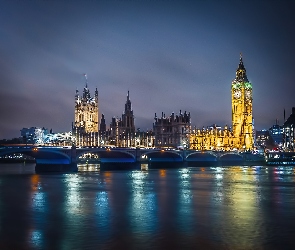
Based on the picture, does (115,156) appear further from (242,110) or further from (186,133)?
(242,110)

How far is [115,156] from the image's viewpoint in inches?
3698

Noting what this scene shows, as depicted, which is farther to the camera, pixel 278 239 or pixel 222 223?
pixel 222 223

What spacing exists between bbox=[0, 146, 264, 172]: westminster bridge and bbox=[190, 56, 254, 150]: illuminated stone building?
66.5 feet

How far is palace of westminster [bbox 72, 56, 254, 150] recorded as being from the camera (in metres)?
150

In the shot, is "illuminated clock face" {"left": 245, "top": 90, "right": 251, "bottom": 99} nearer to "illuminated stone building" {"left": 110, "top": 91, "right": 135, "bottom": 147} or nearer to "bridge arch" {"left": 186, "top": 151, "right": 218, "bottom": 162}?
"illuminated stone building" {"left": 110, "top": 91, "right": 135, "bottom": 147}

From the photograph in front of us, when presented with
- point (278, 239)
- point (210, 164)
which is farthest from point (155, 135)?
point (278, 239)

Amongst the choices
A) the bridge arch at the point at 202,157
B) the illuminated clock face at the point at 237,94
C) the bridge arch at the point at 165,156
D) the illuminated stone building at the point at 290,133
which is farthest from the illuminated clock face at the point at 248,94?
the bridge arch at the point at 165,156

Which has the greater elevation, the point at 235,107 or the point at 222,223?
the point at 235,107

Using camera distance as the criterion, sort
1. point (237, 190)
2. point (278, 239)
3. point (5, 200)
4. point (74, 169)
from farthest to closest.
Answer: point (74, 169) < point (237, 190) < point (5, 200) < point (278, 239)

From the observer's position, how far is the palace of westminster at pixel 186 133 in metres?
150

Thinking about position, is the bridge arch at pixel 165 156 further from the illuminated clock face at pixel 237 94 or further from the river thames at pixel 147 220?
the river thames at pixel 147 220

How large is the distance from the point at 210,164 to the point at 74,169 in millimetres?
43438

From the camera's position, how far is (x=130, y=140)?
6358 inches

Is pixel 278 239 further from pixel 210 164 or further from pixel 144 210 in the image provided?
pixel 210 164
